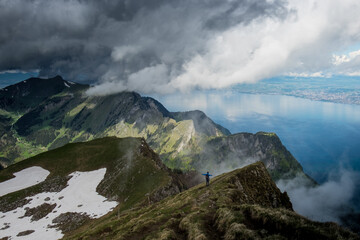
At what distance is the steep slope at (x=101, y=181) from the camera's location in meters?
77.0

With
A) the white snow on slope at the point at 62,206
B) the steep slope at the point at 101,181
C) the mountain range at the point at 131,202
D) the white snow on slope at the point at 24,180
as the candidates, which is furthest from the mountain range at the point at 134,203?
the white snow on slope at the point at 24,180

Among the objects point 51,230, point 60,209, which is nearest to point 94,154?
point 60,209

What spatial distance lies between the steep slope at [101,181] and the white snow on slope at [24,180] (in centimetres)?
244

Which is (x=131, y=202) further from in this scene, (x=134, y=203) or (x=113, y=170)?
(x=113, y=170)

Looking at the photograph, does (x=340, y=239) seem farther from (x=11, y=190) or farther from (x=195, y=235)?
(x=11, y=190)

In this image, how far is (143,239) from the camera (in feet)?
72.6

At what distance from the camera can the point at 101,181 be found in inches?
3873

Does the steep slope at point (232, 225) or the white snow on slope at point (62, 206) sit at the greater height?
the steep slope at point (232, 225)

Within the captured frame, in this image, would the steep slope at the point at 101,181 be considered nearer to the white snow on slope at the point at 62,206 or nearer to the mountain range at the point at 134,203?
the mountain range at the point at 134,203

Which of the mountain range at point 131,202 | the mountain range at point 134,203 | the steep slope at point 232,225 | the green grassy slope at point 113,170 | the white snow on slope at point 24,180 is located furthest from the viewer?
the white snow on slope at point 24,180

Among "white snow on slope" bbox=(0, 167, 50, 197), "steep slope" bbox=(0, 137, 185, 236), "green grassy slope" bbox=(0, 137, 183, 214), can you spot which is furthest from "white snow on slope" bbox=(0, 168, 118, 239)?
"white snow on slope" bbox=(0, 167, 50, 197)

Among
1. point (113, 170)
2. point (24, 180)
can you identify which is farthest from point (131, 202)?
point (24, 180)

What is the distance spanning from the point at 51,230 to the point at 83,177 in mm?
40302

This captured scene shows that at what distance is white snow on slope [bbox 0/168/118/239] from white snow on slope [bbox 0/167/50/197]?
1740 centimetres
